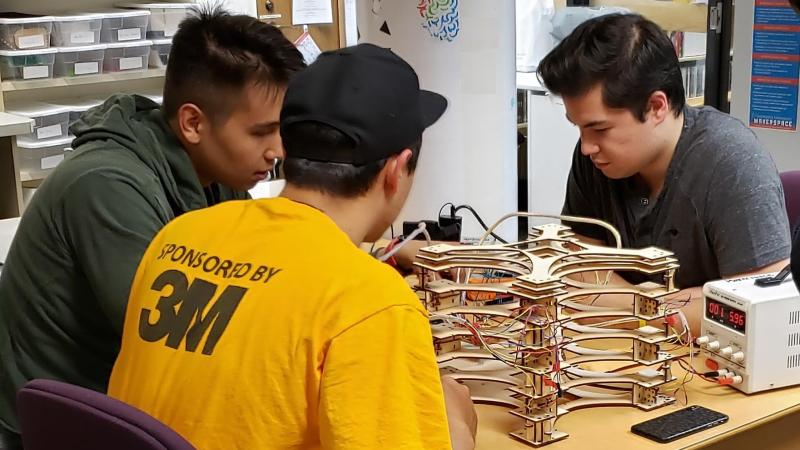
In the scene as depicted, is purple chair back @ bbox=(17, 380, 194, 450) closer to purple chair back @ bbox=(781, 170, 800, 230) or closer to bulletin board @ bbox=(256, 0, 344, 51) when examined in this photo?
purple chair back @ bbox=(781, 170, 800, 230)

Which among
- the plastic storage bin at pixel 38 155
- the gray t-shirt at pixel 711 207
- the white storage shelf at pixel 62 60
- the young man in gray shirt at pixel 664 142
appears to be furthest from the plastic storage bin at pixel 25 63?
the gray t-shirt at pixel 711 207

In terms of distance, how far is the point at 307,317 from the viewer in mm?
1057

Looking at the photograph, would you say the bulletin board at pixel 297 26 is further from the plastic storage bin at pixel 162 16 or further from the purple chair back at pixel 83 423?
the purple chair back at pixel 83 423

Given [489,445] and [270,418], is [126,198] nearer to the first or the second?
[270,418]

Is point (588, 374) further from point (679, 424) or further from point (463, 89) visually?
point (463, 89)

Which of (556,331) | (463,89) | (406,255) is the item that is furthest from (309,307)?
(463,89)

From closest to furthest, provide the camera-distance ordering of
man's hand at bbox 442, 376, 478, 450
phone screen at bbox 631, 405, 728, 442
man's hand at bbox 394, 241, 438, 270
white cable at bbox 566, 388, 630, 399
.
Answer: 1. man's hand at bbox 442, 376, 478, 450
2. phone screen at bbox 631, 405, 728, 442
3. white cable at bbox 566, 388, 630, 399
4. man's hand at bbox 394, 241, 438, 270

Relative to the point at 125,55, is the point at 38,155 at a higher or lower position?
lower

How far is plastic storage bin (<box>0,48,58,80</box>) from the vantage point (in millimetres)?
3111

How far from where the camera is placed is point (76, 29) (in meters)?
3.20

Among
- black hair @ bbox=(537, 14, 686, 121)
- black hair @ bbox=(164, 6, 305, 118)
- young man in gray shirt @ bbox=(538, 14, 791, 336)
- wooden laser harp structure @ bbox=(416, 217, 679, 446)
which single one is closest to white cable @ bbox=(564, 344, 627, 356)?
wooden laser harp structure @ bbox=(416, 217, 679, 446)

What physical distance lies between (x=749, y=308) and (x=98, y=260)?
104 centimetres

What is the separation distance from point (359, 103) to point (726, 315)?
740 millimetres

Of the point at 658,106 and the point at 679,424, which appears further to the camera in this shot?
the point at 658,106
